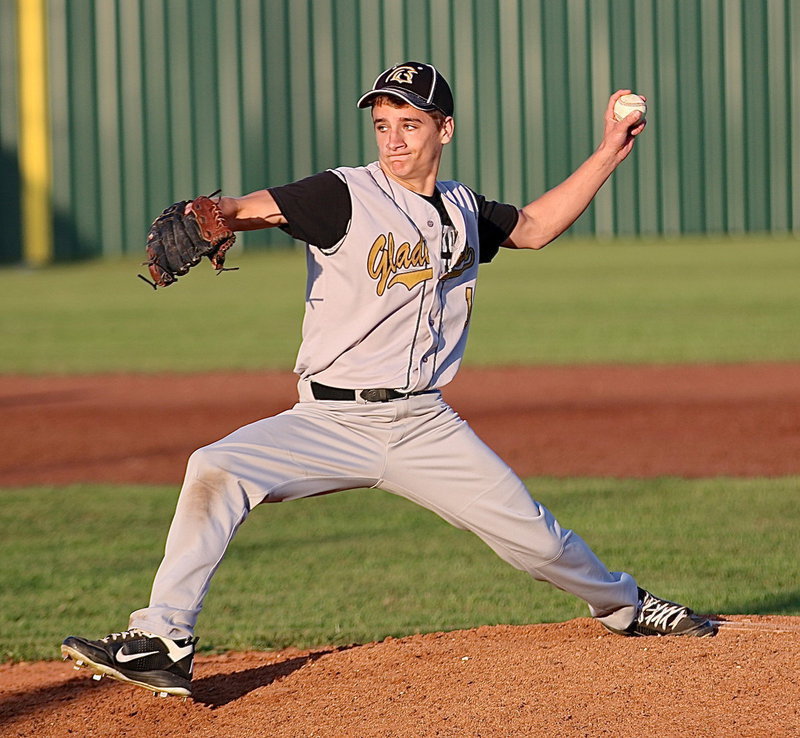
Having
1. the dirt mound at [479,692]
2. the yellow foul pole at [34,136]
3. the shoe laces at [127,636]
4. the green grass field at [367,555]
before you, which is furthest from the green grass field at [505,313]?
the shoe laces at [127,636]

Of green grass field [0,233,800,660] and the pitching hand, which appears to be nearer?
the pitching hand

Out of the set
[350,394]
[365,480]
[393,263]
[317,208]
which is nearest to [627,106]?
[393,263]

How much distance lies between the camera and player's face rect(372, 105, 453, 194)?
369cm

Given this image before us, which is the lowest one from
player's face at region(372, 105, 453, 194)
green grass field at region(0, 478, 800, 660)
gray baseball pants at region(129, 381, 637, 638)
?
green grass field at region(0, 478, 800, 660)

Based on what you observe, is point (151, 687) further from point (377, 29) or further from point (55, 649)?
point (377, 29)

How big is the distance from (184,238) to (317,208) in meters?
0.36

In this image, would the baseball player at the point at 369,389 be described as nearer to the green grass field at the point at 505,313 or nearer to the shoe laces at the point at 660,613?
the shoe laces at the point at 660,613

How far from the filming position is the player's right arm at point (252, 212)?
3396 millimetres

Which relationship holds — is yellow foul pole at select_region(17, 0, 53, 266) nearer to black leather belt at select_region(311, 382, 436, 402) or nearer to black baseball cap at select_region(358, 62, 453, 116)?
black baseball cap at select_region(358, 62, 453, 116)

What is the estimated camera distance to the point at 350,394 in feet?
11.8

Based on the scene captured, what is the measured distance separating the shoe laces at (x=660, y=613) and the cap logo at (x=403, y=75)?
5.40 feet

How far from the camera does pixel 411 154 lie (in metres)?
3.70


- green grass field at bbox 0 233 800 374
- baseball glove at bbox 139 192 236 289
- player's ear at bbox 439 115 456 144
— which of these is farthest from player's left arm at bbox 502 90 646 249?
green grass field at bbox 0 233 800 374

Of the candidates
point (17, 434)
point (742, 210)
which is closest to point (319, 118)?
point (742, 210)
